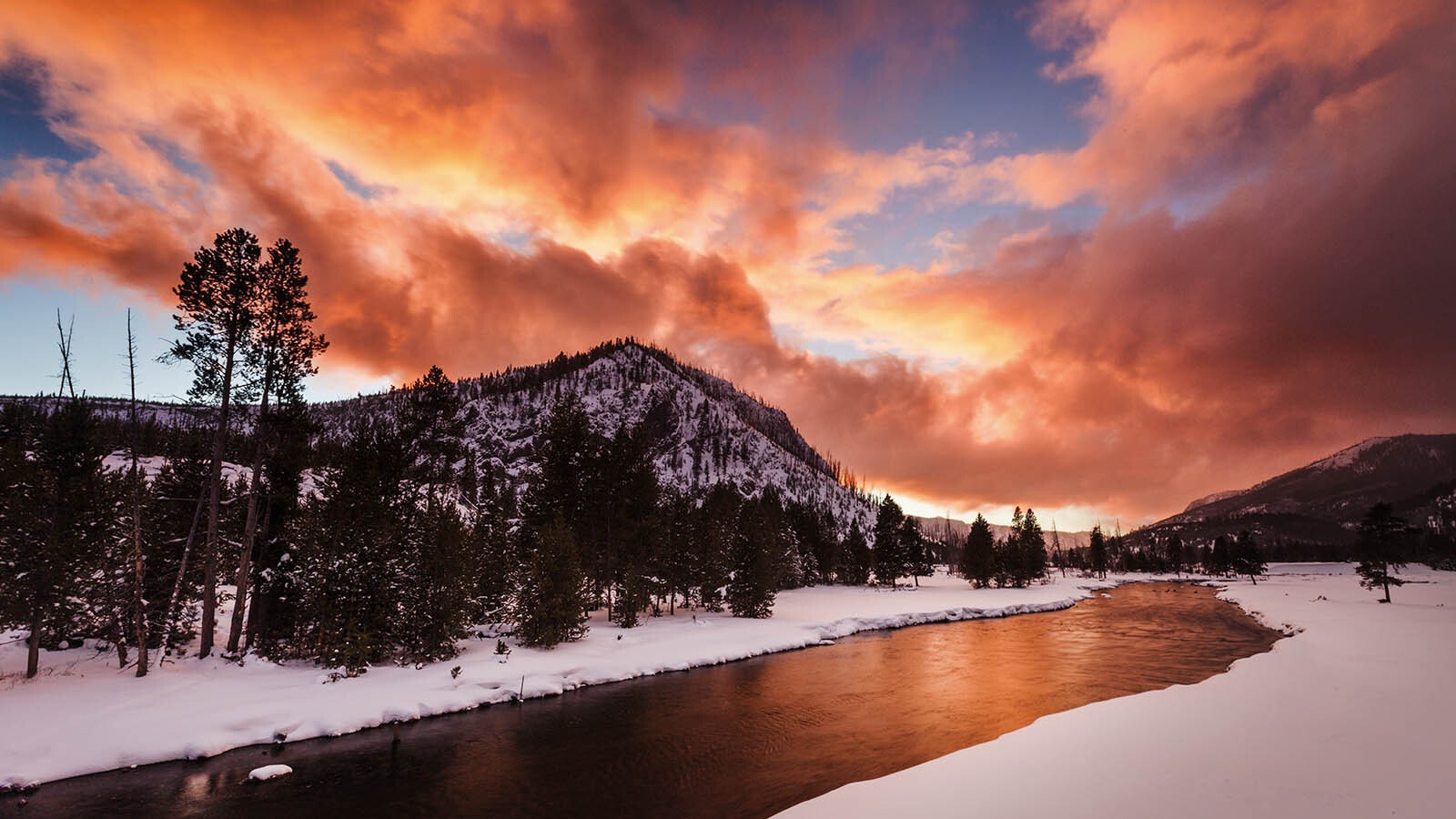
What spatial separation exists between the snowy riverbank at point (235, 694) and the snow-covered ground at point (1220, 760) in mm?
19069

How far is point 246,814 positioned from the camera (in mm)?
14047

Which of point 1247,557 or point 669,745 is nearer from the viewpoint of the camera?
point 669,745

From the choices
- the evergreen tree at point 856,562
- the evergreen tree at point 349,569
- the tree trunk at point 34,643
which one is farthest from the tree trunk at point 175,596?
the evergreen tree at point 856,562

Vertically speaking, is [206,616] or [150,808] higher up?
[206,616]

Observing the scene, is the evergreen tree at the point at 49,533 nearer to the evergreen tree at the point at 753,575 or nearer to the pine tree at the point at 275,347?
the pine tree at the point at 275,347

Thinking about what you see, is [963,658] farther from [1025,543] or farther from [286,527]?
[1025,543]

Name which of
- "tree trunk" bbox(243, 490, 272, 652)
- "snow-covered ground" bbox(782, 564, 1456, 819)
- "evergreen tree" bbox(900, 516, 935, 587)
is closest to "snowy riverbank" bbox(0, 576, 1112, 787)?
"tree trunk" bbox(243, 490, 272, 652)

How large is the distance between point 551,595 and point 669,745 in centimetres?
1549

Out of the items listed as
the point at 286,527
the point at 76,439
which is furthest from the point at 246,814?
the point at 76,439

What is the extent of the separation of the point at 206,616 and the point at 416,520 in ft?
28.6

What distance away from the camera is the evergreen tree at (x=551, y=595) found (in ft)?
106

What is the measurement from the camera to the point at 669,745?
19469mm

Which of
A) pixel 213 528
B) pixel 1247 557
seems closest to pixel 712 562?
pixel 213 528

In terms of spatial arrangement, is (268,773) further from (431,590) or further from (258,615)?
(258,615)
